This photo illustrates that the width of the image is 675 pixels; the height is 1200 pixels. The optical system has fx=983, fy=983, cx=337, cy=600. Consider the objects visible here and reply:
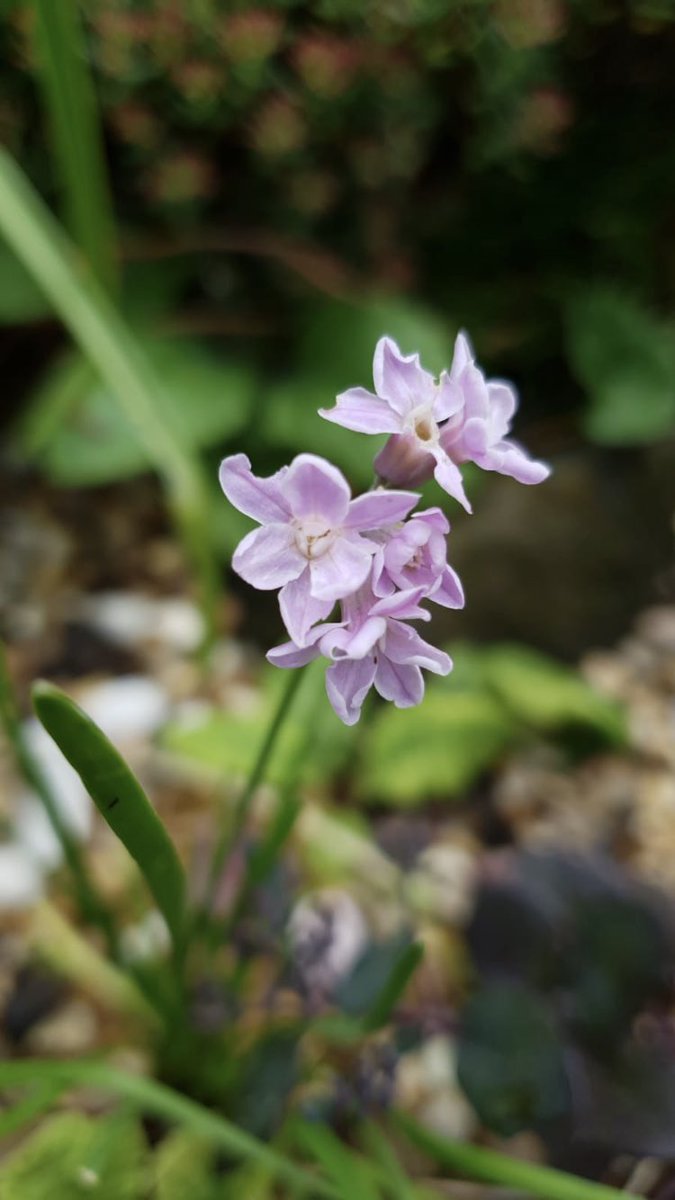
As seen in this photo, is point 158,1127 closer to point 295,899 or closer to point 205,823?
point 295,899

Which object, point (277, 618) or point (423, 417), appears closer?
point (423, 417)

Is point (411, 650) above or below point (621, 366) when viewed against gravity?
below

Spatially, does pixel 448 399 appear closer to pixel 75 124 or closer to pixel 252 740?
pixel 252 740

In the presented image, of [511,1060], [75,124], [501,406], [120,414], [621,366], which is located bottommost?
[511,1060]

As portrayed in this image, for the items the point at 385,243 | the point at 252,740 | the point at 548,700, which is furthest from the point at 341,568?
the point at 385,243

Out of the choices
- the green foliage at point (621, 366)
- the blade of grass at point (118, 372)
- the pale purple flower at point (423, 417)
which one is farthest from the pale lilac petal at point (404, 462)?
the green foliage at point (621, 366)

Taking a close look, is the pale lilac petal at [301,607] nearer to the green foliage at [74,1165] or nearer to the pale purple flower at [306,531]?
the pale purple flower at [306,531]
